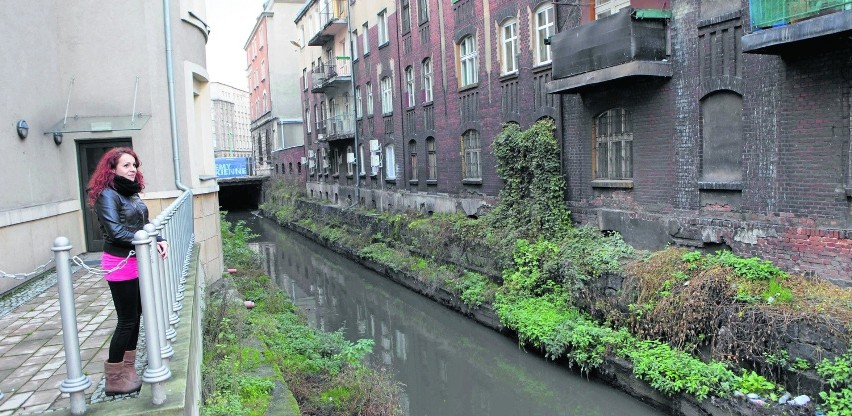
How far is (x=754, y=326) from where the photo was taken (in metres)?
7.21

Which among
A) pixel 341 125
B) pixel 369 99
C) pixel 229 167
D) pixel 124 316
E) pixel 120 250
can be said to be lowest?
pixel 124 316

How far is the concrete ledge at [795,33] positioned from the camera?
6684 mm

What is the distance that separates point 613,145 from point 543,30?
11.5ft

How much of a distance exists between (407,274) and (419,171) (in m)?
5.36

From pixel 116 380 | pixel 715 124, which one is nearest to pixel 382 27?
pixel 715 124

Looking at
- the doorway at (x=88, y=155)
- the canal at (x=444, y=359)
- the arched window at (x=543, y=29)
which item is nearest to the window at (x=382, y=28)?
the canal at (x=444, y=359)

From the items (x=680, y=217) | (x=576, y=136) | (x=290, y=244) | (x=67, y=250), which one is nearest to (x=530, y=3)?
(x=576, y=136)

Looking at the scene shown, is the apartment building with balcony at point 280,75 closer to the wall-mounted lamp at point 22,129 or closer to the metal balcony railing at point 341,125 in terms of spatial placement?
the metal balcony railing at point 341,125

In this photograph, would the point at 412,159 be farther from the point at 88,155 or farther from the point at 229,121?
the point at 229,121

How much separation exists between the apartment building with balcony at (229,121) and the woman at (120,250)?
82433 mm

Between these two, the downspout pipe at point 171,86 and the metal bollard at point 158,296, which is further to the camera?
the downspout pipe at point 171,86

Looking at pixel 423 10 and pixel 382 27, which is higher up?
pixel 382 27

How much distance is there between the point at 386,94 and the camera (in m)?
23.8

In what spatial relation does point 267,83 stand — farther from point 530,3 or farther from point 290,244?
point 530,3
